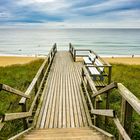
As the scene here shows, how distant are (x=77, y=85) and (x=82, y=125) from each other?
347cm

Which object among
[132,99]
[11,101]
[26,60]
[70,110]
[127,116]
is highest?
[26,60]

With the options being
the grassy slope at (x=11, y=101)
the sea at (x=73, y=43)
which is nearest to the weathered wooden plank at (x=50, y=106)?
the grassy slope at (x=11, y=101)

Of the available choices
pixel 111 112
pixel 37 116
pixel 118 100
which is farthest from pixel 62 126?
pixel 118 100

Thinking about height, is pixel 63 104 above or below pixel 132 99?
below

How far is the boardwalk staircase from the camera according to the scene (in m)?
2.83

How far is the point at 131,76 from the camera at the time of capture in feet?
44.4

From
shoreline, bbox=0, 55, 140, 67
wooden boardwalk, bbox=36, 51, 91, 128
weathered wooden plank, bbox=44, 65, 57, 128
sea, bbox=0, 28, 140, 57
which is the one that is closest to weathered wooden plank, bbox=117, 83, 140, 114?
wooden boardwalk, bbox=36, 51, 91, 128

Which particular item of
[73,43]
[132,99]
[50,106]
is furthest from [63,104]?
[73,43]

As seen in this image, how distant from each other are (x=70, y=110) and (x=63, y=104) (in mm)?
508

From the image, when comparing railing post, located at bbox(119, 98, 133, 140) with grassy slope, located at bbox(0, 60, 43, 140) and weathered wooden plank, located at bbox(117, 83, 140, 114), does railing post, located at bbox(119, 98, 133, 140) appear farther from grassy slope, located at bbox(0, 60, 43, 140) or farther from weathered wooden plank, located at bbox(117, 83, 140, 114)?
grassy slope, located at bbox(0, 60, 43, 140)

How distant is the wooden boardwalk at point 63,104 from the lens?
17.1 ft

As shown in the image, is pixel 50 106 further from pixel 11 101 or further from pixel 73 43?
pixel 73 43

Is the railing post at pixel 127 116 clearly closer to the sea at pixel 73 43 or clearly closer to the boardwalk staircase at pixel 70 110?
the boardwalk staircase at pixel 70 110

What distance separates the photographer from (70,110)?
5.96 metres
